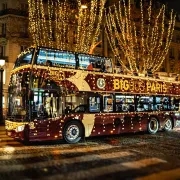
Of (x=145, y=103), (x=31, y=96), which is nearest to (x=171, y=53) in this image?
(x=145, y=103)

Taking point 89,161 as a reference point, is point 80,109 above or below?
above

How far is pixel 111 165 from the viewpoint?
893 cm

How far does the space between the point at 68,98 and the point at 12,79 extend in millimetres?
2708

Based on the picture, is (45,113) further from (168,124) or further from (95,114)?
(168,124)

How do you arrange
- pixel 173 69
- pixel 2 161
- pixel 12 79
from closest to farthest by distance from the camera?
pixel 2 161 < pixel 12 79 < pixel 173 69

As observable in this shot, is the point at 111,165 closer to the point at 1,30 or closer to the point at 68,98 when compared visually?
the point at 68,98

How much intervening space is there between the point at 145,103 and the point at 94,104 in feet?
13.5

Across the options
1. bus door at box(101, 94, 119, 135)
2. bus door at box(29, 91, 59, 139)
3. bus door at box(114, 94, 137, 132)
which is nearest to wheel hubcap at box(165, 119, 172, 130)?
bus door at box(114, 94, 137, 132)

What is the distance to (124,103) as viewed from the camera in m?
16.2

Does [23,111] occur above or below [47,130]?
above

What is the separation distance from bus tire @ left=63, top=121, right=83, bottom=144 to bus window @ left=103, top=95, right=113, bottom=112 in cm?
183

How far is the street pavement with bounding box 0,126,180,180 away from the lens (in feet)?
25.7

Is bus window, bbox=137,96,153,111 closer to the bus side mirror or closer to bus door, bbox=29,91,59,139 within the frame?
bus door, bbox=29,91,59,139

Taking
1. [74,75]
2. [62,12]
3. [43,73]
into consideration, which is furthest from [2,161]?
[62,12]
